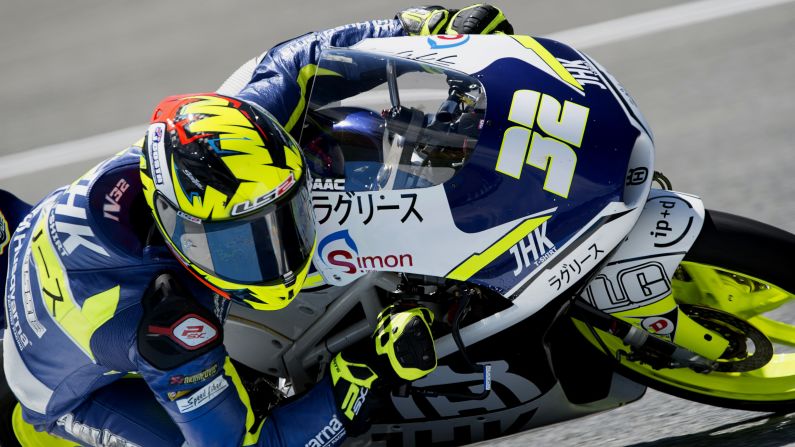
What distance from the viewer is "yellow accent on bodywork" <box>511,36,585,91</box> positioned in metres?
3.17

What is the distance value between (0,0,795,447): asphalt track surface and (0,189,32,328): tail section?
195 centimetres

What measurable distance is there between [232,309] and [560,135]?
1293mm

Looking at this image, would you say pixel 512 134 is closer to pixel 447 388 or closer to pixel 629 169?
pixel 629 169

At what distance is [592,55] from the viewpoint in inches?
255

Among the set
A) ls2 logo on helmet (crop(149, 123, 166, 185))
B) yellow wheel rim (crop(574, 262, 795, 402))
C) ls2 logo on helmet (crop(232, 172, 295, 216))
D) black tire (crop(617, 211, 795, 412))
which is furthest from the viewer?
yellow wheel rim (crop(574, 262, 795, 402))

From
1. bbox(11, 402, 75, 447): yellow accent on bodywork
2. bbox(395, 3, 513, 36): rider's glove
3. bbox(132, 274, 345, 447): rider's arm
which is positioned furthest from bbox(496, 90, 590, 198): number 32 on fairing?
bbox(11, 402, 75, 447): yellow accent on bodywork

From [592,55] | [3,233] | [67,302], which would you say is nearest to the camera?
[67,302]

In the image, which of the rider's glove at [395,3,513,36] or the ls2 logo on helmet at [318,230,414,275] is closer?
the ls2 logo on helmet at [318,230,414,275]

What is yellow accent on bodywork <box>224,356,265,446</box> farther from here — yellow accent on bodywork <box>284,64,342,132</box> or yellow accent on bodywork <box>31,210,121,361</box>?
yellow accent on bodywork <box>284,64,342,132</box>

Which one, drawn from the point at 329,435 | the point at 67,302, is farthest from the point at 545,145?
the point at 67,302

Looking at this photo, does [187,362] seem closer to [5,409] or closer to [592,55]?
[5,409]

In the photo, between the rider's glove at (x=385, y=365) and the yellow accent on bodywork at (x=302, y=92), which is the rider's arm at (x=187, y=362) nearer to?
the rider's glove at (x=385, y=365)

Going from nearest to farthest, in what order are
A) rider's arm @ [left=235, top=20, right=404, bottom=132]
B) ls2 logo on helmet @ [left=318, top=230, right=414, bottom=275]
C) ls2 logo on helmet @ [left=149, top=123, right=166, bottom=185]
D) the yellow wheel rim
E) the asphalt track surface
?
ls2 logo on helmet @ [left=149, top=123, right=166, bottom=185] < ls2 logo on helmet @ [left=318, top=230, right=414, bottom=275] < the yellow wheel rim < rider's arm @ [left=235, top=20, right=404, bottom=132] < the asphalt track surface

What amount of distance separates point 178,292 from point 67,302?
1.23ft
